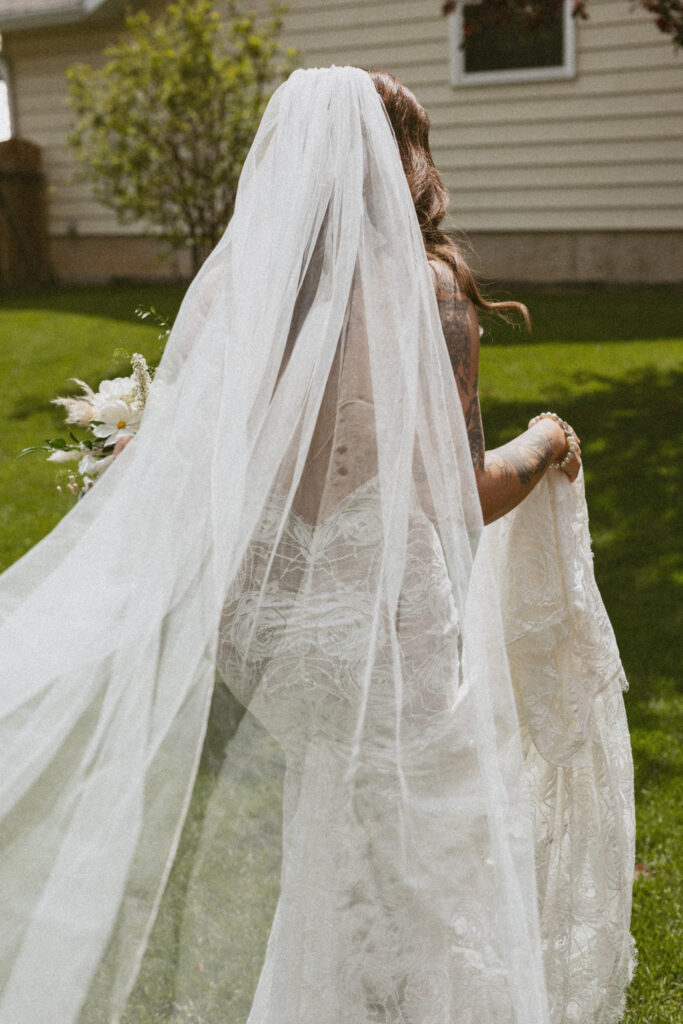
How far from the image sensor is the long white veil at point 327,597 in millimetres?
1850

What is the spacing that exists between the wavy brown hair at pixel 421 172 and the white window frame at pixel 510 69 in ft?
28.8

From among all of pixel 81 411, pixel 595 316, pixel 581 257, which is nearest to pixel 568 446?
pixel 81 411

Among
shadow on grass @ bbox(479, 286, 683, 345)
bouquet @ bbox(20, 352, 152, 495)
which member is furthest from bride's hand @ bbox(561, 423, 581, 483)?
shadow on grass @ bbox(479, 286, 683, 345)

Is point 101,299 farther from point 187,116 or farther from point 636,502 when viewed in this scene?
point 636,502

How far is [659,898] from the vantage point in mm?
3158

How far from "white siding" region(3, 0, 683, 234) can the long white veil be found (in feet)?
29.9

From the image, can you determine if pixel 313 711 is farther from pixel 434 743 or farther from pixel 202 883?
pixel 202 883

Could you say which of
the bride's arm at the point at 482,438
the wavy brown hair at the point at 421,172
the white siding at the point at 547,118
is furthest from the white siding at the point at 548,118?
the wavy brown hair at the point at 421,172

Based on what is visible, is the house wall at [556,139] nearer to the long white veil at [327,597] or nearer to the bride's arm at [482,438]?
the bride's arm at [482,438]

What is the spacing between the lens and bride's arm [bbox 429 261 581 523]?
2.07m

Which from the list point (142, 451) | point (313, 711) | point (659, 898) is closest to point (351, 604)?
point (313, 711)

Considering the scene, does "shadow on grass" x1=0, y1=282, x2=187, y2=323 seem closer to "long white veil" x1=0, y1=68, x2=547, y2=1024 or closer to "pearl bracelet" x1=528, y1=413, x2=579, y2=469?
"pearl bracelet" x1=528, y1=413, x2=579, y2=469

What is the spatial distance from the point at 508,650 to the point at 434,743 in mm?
672

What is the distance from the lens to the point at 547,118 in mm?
10508
